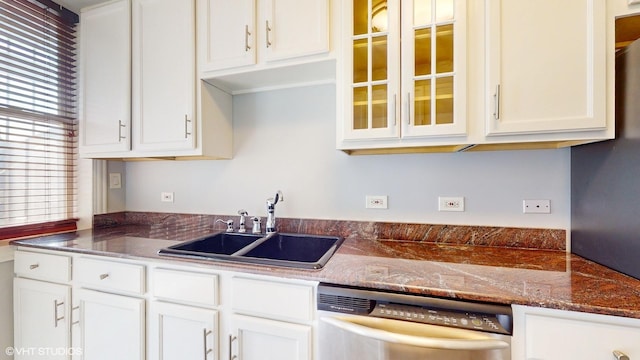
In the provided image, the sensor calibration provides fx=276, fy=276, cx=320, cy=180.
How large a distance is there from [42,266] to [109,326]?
57 cm

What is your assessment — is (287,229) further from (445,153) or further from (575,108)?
(575,108)

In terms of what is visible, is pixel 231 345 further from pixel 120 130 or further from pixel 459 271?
pixel 120 130

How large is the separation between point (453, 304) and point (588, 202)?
0.90 meters

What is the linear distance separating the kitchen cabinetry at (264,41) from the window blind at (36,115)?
3.75 ft

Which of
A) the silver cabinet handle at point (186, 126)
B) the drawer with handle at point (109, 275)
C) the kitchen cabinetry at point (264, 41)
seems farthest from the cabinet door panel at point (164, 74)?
the drawer with handle at point (109, 275)

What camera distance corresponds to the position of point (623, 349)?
82cm

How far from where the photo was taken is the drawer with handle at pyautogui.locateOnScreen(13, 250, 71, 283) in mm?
1517

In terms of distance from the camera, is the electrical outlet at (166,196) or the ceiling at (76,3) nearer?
the ceiling at (76,3)

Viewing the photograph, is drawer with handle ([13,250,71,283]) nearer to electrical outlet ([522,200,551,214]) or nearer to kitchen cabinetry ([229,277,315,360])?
kitchen cabinetry ([229,277,315,360])

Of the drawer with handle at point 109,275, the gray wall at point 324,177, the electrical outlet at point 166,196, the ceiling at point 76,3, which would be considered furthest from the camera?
the electrical outlet at point 166,196

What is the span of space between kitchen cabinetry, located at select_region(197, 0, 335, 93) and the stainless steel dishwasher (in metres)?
1.15

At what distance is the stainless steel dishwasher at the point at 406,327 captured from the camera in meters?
0.85

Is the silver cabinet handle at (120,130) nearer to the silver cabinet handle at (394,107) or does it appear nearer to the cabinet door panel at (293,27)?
the cabinet door panel at (293,27)

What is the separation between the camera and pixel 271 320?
1159 millimetres
